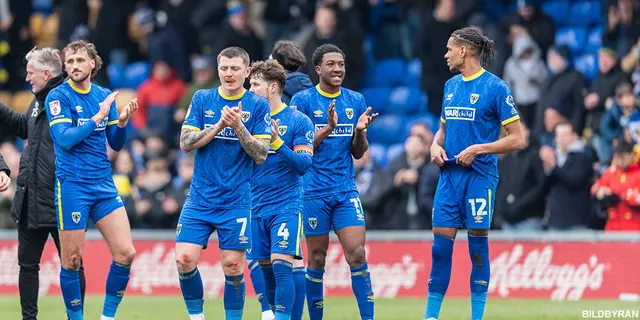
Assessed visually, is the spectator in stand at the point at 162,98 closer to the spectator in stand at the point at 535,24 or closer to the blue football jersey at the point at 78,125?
the spectator in stand at the point at 535,24

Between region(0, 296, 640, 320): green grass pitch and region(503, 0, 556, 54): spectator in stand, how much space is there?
530cm

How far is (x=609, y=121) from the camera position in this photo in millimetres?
17688

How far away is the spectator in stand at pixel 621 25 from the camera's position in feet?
61.0

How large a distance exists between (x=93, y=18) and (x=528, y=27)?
8.84 metres

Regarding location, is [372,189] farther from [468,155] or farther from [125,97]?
[468,155]

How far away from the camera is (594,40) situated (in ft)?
66.0

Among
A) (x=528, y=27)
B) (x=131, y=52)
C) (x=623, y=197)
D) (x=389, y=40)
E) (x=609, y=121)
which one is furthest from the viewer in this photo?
(x=131, y=52)

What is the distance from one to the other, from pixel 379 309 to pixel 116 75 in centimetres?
974

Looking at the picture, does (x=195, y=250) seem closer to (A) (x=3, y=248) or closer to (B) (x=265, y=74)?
(B) (x=265, y=74)

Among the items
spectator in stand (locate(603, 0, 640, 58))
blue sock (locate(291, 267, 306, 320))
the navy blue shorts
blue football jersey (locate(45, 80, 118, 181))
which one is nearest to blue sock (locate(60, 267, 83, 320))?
blue football jersey (locate(45, 80, 118, 181))

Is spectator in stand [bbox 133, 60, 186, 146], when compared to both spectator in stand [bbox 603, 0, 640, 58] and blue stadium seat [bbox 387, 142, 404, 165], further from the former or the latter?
spectator in stand [bbox 603, 0, 640, 58]

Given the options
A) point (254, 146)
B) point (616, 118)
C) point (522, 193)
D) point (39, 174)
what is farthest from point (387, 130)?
point (254, 146)

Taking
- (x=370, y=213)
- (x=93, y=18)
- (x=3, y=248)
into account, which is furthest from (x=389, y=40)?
(x=3, y=248)

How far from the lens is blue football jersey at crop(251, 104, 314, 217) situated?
11406 mm
